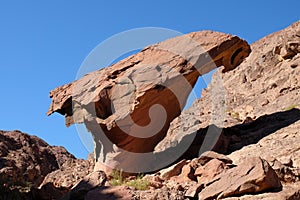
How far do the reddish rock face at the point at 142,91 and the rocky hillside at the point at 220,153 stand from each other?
650 mm

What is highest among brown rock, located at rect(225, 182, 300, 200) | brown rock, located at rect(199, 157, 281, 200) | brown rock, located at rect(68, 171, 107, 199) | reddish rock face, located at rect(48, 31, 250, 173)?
reddish rock face, located at rect(48, 31, 250, 173)

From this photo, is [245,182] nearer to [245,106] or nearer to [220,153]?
[220,153]

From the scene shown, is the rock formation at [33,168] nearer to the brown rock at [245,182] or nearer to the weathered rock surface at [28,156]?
the weathered rock surface at [28,156]

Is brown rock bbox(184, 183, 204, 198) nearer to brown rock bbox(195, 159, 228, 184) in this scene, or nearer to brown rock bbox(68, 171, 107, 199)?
brown rock bbox(195, 159, 228, 184)

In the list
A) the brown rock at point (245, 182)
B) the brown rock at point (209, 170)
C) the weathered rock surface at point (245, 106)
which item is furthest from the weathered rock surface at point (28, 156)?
the brown rock at point (245, 182)

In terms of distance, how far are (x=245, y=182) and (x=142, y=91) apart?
6.73m

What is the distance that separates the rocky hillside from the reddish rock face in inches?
25.6

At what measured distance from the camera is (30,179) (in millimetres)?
21406

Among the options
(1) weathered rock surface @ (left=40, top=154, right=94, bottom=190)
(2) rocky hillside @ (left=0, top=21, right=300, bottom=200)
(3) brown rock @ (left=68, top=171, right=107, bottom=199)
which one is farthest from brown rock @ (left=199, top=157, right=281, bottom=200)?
(1) weathered rock surface @ (left=40, top=154, right=94, bottom=190)

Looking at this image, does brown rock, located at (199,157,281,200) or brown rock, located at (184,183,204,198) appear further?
brown rock, located at (184,183,204,198)

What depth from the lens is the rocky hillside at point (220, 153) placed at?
995 centimetres

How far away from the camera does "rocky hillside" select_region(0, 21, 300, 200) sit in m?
9.95

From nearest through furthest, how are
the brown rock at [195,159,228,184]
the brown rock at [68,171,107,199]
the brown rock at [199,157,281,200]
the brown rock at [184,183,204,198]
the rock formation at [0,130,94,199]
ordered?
the brown rock at [199,157,281,200]
the brown rock at [184,183,204,198]
the brown rock at [68,171,107,199]
the brown rock at [195,159,228,184]
the rock formation at [0,130,94,199]

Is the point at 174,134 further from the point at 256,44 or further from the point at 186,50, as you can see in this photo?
the point at 256,44
